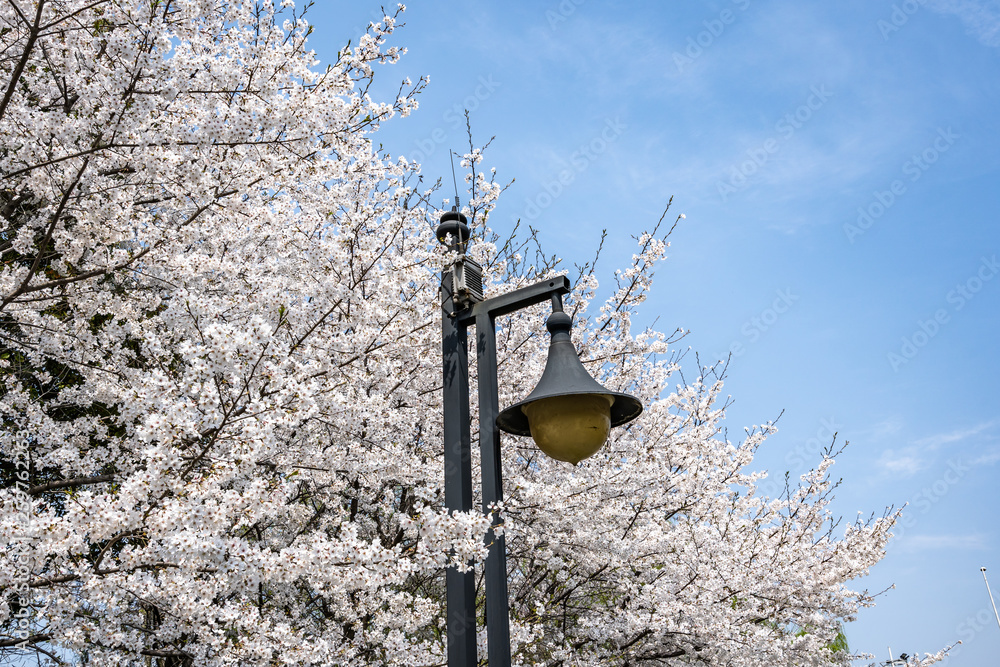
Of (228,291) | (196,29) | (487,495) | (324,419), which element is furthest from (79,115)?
(487,495)

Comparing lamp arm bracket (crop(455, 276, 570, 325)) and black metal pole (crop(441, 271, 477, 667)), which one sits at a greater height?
lamp arm bracket (crop(455, 276, 570, 325))

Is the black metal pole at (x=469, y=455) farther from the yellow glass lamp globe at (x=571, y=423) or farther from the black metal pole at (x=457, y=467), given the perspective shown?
the yellow glass lamp globe at (x=571, y=423)

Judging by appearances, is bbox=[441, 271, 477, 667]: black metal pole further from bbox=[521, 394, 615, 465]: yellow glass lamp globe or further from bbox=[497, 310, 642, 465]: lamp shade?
bbox=[521, 394, 615, 465]: yellow glass lamp globe

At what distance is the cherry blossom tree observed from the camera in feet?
12.2

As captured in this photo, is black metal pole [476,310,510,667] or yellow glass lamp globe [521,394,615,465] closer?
black metal pole [476,310,510,667]

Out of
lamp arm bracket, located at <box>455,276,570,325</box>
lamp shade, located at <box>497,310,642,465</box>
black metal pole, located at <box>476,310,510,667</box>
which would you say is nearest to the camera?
black metal pole, located at <box>476,310,510,667</box>

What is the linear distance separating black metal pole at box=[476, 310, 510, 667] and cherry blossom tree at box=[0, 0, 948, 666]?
159 millimetres

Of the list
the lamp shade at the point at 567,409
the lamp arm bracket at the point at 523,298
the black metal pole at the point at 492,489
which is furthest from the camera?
the lamp arm bracket at the point at 523,298

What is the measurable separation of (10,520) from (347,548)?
1.68 metres

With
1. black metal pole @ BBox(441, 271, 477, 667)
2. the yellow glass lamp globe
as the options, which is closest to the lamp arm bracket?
black metal pole @ BBox(441, 271, 477, 667)

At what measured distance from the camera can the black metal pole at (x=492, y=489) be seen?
3.36 metres

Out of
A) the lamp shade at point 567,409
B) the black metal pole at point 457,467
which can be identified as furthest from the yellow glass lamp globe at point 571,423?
the black metal pole at point 457,467

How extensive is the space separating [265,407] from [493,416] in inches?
46.8

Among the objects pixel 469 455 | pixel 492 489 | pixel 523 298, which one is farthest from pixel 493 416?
pixel 523 298
